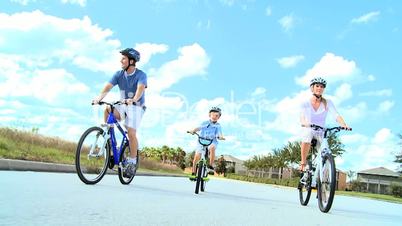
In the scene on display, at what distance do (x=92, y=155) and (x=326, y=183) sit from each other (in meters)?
3.66

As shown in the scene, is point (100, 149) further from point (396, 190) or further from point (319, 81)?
point (396, 190)

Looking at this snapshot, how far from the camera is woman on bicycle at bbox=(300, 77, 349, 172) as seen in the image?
7.53 metres

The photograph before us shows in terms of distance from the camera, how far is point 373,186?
88938 mm

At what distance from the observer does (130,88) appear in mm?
7820

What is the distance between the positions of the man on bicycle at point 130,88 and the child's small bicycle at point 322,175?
2.89m

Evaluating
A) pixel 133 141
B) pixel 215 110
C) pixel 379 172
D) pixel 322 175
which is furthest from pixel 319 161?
pixel 379 172

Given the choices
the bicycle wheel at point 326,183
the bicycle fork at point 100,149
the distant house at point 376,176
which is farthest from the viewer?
the distant house at point 376,176

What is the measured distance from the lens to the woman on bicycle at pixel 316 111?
24.7 feet

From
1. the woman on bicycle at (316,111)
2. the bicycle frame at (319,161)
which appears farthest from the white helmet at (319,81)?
the bicycle frame at (319,161)

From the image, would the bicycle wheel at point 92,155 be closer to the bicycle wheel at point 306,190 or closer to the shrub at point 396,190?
the bicycle wheel at point 306,190

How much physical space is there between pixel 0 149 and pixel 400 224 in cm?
998

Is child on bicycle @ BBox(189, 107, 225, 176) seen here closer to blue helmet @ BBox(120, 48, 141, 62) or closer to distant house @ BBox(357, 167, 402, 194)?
blue helmet @ BBox(120, 48, 141, 62)

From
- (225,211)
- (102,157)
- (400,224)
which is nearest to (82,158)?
(102,157)

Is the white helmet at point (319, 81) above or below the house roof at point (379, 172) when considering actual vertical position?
below
